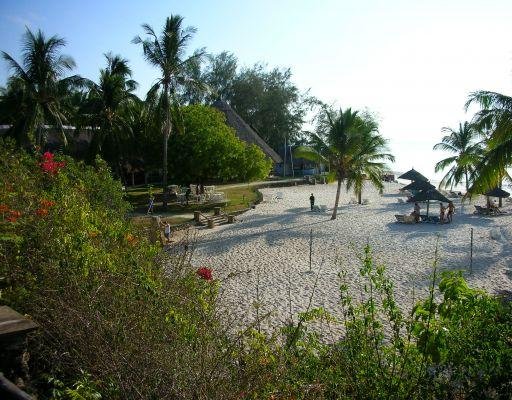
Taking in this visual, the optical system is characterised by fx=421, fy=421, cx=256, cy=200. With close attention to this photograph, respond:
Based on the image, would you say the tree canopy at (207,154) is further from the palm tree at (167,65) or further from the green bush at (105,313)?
the green bush at (105,313)

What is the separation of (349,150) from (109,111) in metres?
13.5

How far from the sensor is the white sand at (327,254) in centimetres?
1012

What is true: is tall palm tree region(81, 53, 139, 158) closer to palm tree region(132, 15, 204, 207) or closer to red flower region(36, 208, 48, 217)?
palm tree region(132, 15, 204, 207)

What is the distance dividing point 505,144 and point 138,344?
11.7 meters

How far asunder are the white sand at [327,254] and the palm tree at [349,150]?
2.30 meters

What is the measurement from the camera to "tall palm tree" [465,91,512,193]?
1155 cm

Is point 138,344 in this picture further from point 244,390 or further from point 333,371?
point 333,371

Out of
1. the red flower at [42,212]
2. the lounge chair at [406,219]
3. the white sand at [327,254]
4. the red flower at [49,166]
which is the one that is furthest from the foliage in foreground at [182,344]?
the lounge chair at [406,219]

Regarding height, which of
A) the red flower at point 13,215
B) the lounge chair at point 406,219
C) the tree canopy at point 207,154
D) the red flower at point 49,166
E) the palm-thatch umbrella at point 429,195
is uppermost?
the tree canopy at point 207,154

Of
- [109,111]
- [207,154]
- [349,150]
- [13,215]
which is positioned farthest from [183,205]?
[13,215]

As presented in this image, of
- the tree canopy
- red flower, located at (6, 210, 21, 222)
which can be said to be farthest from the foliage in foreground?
the tree canopy

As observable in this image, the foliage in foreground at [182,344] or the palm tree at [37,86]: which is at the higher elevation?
the palm tree at [37,86]

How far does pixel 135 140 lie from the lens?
25516mm

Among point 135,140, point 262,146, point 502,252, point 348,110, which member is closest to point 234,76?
point 262,146
